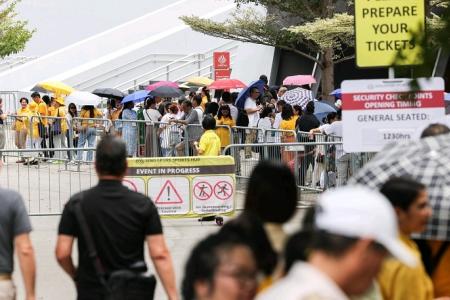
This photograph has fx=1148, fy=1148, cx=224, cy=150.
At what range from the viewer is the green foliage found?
49.3 meters

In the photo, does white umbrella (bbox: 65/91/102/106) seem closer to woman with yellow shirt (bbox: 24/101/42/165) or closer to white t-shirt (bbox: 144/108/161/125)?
woman with yellow shirt (bbox: 24/101/42/165)

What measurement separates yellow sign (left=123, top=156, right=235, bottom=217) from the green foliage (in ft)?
117

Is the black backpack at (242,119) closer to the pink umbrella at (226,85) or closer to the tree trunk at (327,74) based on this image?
the pink umbrella at (226,85)

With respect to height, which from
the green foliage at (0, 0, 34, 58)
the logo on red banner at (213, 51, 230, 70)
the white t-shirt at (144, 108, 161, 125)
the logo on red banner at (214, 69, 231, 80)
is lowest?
the white t-shirt at (144, 108, 161, 125)

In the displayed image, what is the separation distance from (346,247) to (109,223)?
325cm

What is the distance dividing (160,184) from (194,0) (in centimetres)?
3377

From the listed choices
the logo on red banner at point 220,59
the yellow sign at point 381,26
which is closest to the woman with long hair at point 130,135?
the logo on red banner at point 220,59

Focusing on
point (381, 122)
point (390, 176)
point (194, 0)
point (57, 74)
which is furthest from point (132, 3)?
point (390, 176)

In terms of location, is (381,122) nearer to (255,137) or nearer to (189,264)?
(189,264)

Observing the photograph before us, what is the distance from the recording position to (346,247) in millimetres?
3430

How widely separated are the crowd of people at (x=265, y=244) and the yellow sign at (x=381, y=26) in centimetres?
319

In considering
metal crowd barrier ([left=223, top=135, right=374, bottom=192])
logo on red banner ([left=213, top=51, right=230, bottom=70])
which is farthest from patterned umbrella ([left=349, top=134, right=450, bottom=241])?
logo on red banner ([left=213, top=51, right=230, bottom=70])

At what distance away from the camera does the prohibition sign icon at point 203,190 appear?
575 inches

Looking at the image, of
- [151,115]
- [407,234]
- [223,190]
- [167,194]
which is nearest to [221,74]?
[151,115]
